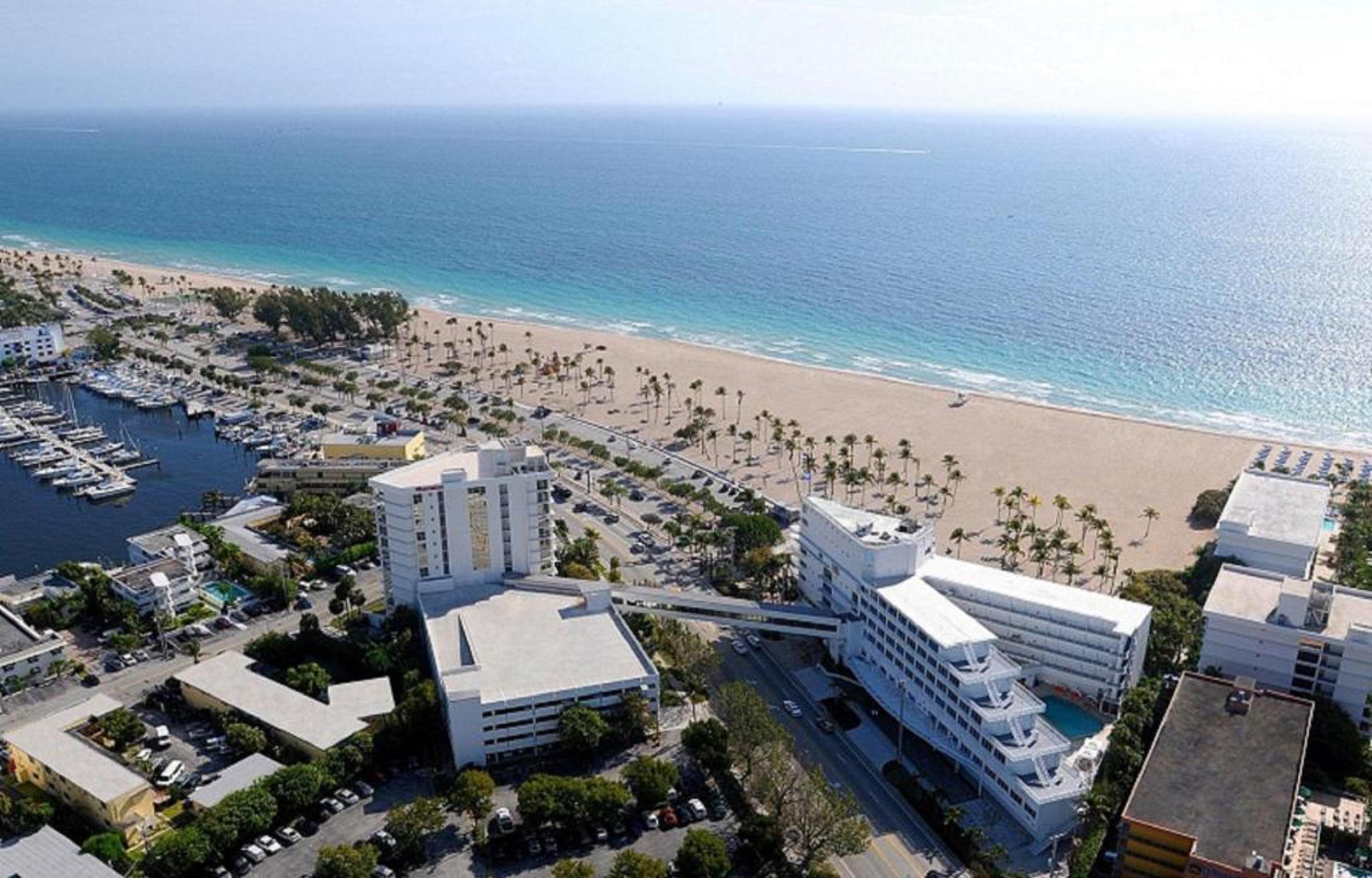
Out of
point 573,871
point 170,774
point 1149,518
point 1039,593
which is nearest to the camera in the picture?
point 573,871

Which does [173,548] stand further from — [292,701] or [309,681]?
[292,701]

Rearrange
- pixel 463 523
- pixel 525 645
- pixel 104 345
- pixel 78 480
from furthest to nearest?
pixel 104 345 → pixel 78 480 → pixel 463 523 → pixel 525 645

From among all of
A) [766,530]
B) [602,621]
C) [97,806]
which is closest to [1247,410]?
[766,530]

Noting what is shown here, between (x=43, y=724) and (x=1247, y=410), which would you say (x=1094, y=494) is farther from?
(x=43, y=724)

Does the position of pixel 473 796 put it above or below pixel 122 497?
above

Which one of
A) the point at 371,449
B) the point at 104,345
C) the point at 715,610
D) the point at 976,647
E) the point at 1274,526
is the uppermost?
the point at 104,345

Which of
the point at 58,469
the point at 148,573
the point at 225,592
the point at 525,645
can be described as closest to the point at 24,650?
the point at 148,573

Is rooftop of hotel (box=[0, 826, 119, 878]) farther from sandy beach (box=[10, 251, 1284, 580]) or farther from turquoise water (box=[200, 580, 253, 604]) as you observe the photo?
sandy beach (box=[10, 251, 1284, 580])

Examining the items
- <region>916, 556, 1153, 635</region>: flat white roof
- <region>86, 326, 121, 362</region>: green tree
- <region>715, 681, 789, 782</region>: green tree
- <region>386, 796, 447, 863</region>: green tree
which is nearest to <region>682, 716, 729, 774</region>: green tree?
<region>715, 681, 789, 782</region>: green tree
